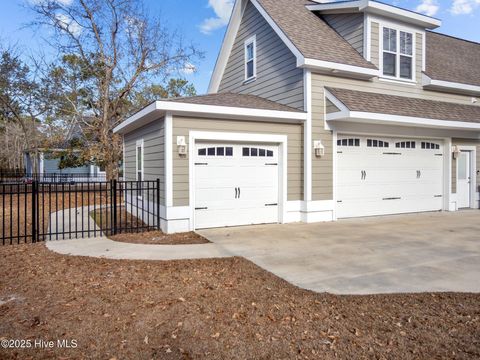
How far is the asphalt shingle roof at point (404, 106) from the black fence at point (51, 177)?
63.0 feet

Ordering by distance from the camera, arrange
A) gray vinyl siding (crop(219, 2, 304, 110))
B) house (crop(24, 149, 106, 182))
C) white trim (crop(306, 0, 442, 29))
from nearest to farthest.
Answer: gray vinyl siding (crop(219, 2, 304, 110)), white trim (crop(306, 0, 442, 29)), house (crop(24, 149, 106, 182))

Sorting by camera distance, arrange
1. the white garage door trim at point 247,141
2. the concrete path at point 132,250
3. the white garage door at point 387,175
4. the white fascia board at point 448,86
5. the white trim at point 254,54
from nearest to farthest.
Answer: the concrete path at point 132,250, the white garage door trim at point 247,141, the white garage door at point 387,175, the white fascia board at point 448,86, the white trim at point 254,54

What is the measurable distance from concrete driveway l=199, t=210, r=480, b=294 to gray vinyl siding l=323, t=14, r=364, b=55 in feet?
17.9

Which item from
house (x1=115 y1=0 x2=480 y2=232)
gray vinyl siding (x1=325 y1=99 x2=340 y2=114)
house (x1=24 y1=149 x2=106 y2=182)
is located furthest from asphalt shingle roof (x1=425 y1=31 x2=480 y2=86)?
house (x1=24 y1=149 x2=106 y2=182)

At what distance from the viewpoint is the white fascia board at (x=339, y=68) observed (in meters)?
9.23

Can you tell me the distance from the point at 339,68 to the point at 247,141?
10.7ft

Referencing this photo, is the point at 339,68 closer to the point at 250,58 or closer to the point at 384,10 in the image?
the point at 384,10

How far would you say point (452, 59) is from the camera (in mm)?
13438

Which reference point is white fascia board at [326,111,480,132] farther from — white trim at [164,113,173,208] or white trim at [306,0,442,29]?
white trim at [164,113,173,208]

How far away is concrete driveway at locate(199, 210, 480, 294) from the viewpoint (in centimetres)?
474

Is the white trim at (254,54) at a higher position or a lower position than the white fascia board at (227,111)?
higher

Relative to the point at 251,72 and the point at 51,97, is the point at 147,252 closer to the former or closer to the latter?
the point at 251,72

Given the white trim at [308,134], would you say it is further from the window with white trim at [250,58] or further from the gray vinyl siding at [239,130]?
Answer: the window with white trim at [250,58]

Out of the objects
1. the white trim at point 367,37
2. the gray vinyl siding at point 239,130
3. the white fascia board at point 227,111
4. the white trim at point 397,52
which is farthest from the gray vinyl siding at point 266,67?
the white trim at point 397,52
